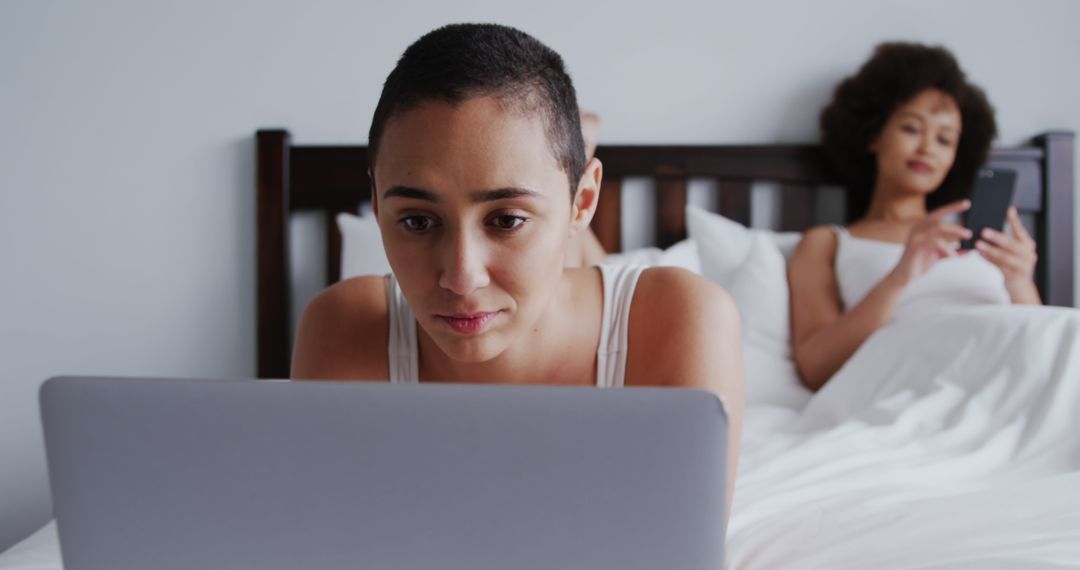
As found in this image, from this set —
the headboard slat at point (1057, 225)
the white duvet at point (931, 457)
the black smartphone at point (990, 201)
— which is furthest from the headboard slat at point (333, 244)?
the headboard slat at point (1057, 225)

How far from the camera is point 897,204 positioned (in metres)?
1.92

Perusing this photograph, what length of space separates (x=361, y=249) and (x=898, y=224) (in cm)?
122

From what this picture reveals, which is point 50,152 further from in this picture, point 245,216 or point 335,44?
point 335,44

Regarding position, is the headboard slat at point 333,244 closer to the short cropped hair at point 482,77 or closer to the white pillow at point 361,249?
the white pillow at point 361,249

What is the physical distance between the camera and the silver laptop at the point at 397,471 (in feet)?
1.26

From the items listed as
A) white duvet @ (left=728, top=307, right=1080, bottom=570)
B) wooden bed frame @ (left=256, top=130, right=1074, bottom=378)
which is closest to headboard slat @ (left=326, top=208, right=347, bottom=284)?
wooden bed frame @ (left=256, top=130, right=1074, bottom=378)

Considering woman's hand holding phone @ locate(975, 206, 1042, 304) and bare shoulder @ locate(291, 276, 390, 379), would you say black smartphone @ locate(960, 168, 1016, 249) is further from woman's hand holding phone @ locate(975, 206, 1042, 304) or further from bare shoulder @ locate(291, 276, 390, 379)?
bare shoulder @ locate(291, 276, 390, 379)

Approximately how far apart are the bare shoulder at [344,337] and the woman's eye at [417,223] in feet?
0.88

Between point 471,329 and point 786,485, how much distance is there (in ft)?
1.82

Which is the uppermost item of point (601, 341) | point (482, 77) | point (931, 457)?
point (482, 77)

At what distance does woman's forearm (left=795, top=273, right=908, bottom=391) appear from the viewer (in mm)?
1638

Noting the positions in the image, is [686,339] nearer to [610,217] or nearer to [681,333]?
[681,333]

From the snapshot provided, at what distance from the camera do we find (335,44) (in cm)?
190

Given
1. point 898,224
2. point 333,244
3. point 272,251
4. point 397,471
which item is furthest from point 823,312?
point 397,471
